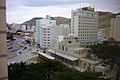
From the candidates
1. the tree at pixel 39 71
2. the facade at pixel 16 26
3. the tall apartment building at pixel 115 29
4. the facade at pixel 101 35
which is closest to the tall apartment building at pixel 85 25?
the facade at pixel 101 35

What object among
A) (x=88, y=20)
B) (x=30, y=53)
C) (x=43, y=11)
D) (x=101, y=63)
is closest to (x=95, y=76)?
(x=101, y=63)

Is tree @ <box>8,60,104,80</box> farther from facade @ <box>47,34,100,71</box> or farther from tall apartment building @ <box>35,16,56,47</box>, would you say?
tall apartment building @ <box>35,16,56,47</box>

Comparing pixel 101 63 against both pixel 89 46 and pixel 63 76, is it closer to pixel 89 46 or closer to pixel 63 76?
pixel 89 46

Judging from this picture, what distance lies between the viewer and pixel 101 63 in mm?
2180

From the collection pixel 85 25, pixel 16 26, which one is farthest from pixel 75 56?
pixel 16 26

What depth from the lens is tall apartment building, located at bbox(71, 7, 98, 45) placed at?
7.28 feet

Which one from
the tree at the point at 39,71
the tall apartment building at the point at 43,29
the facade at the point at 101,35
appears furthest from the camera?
the tree at the point at 39,71

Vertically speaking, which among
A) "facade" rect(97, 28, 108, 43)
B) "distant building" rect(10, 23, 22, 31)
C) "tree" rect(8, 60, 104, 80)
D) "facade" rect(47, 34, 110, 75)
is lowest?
"tree" rect(8, 60, 104, 80)

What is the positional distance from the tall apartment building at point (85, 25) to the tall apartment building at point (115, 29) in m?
0.26

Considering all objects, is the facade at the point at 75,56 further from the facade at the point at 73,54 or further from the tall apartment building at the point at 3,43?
the tall apartment building at the point at 3,43

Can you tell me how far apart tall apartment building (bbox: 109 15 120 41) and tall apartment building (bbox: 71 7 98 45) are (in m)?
0.26

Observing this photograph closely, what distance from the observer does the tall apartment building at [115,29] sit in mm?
1867

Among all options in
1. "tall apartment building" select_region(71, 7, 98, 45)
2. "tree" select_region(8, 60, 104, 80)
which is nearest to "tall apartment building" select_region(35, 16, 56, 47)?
"tall apartment building" select_region(71, 7, 98, 45)

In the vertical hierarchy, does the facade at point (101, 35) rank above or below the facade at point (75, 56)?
above
